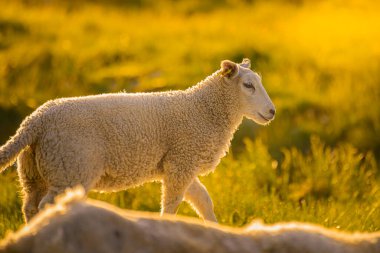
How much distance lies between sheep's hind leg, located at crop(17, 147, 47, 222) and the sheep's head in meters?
1.83

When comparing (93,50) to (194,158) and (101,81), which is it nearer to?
(101,81)

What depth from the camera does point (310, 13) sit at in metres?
15.3

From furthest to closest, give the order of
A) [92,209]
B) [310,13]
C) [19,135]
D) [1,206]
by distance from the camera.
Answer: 1. [310,13]
2. [1,206]
3. [19,135]
4. [92,209]

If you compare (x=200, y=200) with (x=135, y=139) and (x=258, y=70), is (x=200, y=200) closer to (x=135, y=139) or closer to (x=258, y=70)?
(x=135, y=139)

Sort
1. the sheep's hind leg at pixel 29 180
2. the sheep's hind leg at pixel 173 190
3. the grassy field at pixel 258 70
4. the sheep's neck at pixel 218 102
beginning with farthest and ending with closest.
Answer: the grassy field at pixel 258 70, the sheep's neck at pixel 218 102, the sheep's hind leg at pixel 173 190, the sheep's hind leg at pixel 29 180

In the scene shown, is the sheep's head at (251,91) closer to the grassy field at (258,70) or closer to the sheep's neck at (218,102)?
the sheep's neck at (218,102)

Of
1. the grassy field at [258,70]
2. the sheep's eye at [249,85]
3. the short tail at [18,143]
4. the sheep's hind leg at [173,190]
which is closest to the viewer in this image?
the short tail at [18,143]

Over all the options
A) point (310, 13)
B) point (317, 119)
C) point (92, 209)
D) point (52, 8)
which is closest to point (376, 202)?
point (317, 119)

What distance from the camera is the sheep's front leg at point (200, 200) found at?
5703 millimetres

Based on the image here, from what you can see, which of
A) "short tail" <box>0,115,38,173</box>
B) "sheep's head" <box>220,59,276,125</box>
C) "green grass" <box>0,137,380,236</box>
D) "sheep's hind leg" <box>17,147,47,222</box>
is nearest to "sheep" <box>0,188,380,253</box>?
"short tail" <box>0,115,38,173</box>

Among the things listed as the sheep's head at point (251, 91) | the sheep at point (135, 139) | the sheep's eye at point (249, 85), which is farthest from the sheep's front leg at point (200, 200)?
the sheep's eye at point (249, 85)

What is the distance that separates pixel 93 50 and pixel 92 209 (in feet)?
34.9

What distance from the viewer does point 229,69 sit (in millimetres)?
5980

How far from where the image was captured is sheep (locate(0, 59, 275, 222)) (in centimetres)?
475
